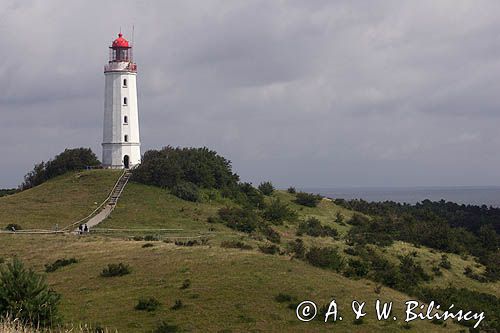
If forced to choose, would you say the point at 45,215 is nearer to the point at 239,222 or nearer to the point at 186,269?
the point at 239,222

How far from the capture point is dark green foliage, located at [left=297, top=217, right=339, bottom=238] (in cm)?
6054

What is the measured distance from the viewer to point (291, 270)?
37000 millimetres

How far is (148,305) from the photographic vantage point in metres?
30.8

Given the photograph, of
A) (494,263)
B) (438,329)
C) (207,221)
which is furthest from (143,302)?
(494,263)

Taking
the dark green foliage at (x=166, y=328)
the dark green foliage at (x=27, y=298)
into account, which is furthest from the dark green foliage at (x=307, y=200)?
the dark green foliage at (x=27, y=298)

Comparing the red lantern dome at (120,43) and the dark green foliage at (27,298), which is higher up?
the red lantern dome at (120,43)

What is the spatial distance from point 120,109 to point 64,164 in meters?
9.07

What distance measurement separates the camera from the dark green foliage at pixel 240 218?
58594 mm

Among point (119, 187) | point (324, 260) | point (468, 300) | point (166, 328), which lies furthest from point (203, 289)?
point (119, 187)

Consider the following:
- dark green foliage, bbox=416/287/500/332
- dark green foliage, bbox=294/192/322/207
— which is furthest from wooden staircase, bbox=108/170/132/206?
dark green foliage, bbox=416/287/500/332

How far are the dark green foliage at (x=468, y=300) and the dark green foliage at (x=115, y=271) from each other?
15634mm

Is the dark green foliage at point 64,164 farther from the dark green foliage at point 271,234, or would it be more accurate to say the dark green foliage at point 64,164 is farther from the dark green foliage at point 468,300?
the dark green foliage at point 468,300

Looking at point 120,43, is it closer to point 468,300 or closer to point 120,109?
point 120,109

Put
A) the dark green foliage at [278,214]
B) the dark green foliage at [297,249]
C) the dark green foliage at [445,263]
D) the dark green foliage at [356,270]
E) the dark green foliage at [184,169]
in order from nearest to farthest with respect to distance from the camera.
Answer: the dark green foliage at [356,270] → the dark green foliage at [297,249] → the dark green foliage at [445,263] → the dark green foliage at [278,214] → the dark green foliage at [184,169]
